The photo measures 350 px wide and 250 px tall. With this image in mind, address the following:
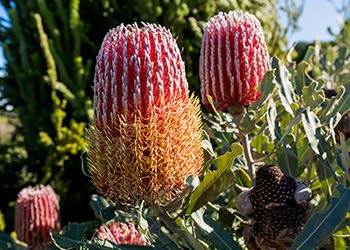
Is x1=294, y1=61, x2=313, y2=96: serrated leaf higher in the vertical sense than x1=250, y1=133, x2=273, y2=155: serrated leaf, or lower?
higher

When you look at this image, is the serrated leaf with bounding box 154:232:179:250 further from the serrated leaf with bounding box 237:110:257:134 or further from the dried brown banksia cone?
the serrated leaf with bounding box 237:110:257:134

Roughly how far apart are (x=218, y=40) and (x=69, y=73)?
2442 millimetres

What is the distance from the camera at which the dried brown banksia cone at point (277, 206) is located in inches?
45.9

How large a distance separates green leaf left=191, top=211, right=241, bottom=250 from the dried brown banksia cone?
73mm

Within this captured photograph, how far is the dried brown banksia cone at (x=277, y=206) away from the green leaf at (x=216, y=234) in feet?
0.24

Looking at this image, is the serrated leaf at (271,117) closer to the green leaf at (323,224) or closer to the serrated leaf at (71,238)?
the green leaf at (323,224)

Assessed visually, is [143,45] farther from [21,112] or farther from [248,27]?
[21,112]

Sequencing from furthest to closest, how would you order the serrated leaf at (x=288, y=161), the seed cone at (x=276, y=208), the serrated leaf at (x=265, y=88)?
the serrated leaf at (x=288, y=161), the serrated leaf at (x=265, y=88), the seed cone at (x=276, y=208)

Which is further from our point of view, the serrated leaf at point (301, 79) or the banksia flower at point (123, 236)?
the serrated leaf at point (301, 79)

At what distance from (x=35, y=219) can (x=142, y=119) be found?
1.40 m

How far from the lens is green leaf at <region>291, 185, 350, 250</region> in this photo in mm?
1048

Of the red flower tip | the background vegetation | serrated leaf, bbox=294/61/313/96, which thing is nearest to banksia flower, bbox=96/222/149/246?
the red flower tip

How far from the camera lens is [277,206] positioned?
116 cm

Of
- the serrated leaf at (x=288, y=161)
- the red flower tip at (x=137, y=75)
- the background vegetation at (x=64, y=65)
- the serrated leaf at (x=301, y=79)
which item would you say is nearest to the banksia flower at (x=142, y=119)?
the red flower tip at (x=137, y=75)
